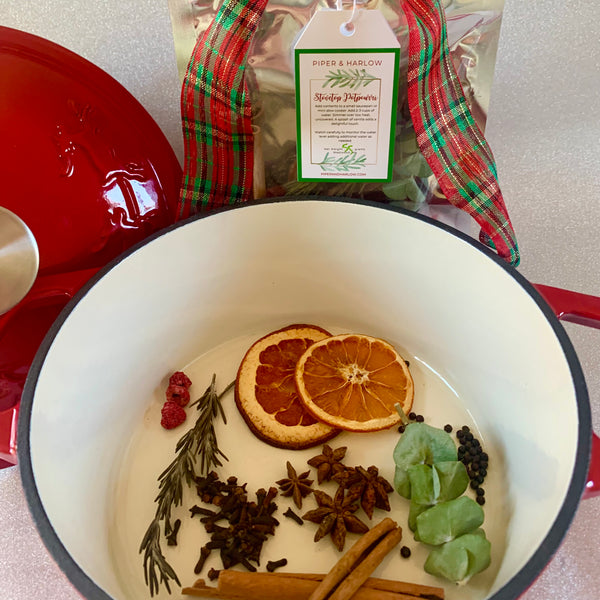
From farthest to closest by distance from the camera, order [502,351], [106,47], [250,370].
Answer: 1. [106,47]
2. [250,370]
3. [502,351]

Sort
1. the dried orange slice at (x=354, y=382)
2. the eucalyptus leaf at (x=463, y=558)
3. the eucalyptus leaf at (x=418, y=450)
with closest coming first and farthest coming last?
the eucalyptus leaf at (x=463, y=558), the eucalyptus leaf at (x=418, y=450), the dried orange slice at (x=354, y=382)

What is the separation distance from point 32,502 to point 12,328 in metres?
0.37

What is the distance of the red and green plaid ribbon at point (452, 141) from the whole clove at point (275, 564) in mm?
613

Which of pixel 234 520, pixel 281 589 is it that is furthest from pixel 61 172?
pixel 281 589

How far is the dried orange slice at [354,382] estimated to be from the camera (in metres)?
1.06

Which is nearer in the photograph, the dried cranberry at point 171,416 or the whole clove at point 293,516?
the whole clove at point 293,516

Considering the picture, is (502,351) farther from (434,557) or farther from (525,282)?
(434,557)

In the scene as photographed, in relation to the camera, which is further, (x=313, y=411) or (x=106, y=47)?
(x=106, y=47)

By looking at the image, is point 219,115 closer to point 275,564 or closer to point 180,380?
point 180,380

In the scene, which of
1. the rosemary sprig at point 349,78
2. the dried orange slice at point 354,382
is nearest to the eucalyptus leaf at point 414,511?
the dried orange slice at point 354,382

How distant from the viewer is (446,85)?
1053 mm

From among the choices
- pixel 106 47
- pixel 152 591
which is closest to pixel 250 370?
pixel 152 591

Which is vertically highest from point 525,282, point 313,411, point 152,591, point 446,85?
point 446,85

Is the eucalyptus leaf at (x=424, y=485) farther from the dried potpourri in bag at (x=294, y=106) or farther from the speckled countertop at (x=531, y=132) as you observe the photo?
the dried potpourri in bag at (x=294, y=106)
